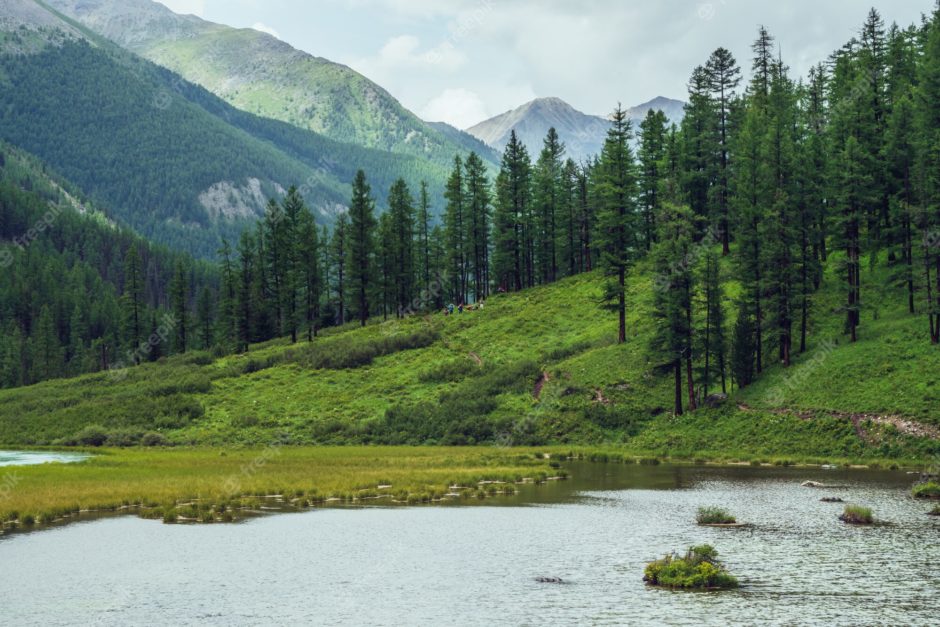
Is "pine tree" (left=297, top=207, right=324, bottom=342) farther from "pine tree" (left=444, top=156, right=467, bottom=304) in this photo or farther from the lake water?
the lake water

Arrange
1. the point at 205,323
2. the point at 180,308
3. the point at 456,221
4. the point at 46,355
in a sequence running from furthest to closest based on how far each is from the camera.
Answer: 1. the point at 46,355
2. the point at 205,323
3. the point at 180,308
4. the point at 456,221

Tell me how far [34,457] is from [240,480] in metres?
28.4

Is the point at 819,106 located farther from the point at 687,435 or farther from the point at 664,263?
the point at 687,435

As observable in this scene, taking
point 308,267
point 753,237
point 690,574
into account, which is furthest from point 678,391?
point 308,267

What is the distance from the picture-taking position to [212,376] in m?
93.8

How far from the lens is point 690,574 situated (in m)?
26.0

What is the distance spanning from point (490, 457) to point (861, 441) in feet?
82.9

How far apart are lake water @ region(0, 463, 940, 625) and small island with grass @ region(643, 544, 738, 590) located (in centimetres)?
62

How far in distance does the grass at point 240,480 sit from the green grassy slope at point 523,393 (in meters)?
8.85

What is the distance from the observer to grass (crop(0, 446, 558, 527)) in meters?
42.3

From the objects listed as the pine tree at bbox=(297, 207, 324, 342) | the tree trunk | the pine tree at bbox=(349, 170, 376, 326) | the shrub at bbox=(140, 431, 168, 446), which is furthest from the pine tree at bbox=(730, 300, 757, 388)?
the pine tree at bbox=(297, 207, 324, 342)

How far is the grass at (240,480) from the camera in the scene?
42312 millimetres

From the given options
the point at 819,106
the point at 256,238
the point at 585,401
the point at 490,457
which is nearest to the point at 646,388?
the point at 585,401

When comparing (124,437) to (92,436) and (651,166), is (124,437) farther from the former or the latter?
(651,166)
